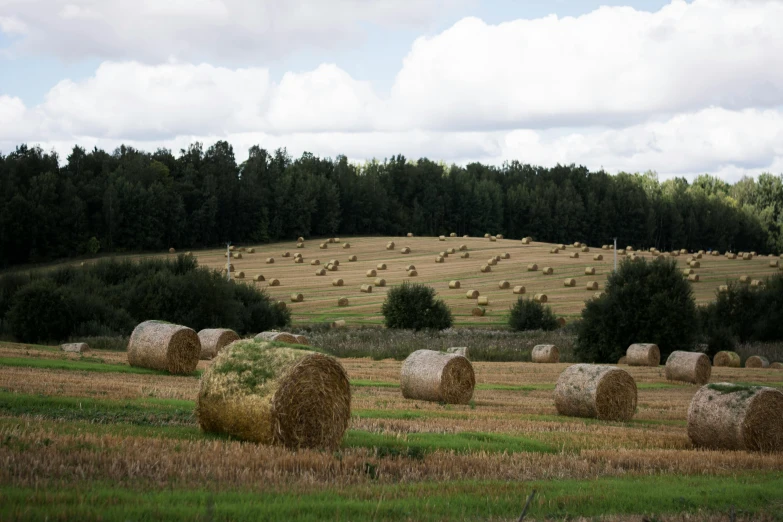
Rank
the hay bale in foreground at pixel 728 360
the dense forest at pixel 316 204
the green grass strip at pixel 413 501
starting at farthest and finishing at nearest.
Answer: the dense forest at pixel 316 204, the hay bale in foreground at pixel 728 360, the green grass strip at pixel 413 501

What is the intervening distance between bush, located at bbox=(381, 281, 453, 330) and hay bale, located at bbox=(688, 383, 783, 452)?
37540 millimetres

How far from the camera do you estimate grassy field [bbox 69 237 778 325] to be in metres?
60.1

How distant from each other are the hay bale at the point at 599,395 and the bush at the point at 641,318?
2464cm

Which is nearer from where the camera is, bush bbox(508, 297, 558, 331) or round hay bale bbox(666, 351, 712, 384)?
round hay bale bbox(666, 351, 712, 384)

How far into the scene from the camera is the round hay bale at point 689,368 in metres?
30.6

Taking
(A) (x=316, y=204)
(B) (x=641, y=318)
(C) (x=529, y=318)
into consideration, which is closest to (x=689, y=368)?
(B) (x=641, y=318)

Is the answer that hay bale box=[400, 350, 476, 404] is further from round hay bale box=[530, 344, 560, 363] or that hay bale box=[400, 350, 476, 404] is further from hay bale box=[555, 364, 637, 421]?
round hay bale box=[530, 344, 560, 363]

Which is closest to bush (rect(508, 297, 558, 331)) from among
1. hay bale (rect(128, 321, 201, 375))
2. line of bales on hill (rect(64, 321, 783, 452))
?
hay bale (rect(128, 321, 201, 375))

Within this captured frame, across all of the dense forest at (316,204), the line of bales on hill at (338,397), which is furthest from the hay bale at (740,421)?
the dense forest at (316,204)

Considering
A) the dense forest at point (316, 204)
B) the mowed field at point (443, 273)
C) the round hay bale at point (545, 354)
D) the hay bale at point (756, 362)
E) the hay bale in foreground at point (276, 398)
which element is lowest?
the hay bale at point (756, 362)

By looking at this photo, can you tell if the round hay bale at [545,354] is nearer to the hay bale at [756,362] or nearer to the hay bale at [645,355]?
the hay bale at [645,355]

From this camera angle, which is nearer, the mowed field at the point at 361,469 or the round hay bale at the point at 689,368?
the mowed field at the point at 361,469

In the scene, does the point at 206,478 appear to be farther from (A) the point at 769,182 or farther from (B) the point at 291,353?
(A) the point at 769,182

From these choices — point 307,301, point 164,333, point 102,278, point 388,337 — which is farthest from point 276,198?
point 164,333
